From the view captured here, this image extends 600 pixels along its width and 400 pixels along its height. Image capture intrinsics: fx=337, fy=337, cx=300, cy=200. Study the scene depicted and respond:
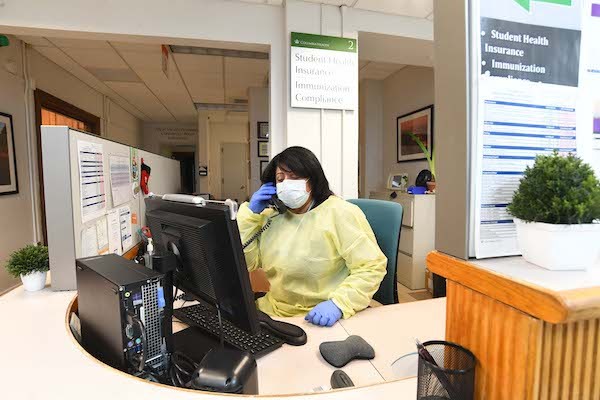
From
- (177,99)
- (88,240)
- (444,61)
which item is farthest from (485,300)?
A: (177,99)

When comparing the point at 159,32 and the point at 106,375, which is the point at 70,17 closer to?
the point at 159,32

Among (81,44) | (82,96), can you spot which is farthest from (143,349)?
(82,96)

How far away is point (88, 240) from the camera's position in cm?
132

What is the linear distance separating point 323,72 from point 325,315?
2.13 meters

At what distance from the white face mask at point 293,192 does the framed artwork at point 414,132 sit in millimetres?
2679

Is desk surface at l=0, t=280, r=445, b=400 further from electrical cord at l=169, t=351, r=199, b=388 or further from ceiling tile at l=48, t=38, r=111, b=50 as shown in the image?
ceiling tile at l=48, t=38, r=111, b=50

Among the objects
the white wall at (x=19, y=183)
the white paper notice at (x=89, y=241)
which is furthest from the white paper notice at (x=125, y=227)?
the white wall at (x=19, y=183)

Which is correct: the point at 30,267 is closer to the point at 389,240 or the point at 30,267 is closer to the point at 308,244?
the point at 308,244

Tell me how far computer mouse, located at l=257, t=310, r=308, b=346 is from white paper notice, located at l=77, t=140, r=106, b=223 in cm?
82

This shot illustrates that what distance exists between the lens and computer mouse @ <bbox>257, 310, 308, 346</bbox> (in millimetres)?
1000

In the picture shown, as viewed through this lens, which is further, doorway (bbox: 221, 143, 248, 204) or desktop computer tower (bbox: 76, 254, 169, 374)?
doorway (bbox: 221, 143, 248, 204)

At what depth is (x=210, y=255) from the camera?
0.80 metres

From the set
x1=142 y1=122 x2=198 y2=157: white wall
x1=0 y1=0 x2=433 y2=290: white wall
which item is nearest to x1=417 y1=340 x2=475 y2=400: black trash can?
x1=0 y1=0 x2=433 y2=290: white wall

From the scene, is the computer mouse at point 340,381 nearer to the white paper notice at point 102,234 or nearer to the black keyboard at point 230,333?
the black keyboard at point 230,333
